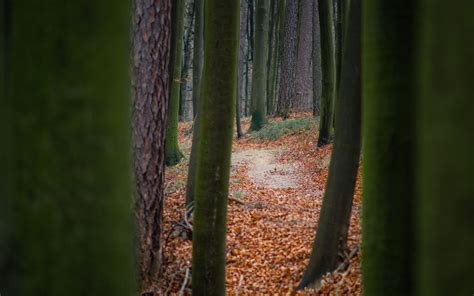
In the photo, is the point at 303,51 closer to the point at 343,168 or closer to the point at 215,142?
the point at 343,168

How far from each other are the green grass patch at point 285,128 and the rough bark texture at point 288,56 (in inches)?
89.5

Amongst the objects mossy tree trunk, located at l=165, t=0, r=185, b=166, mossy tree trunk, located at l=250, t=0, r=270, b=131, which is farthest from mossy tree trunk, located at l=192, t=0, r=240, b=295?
mossy tree trunk, located at l=250, t=0, r=270, b=131

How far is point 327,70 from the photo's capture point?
12656 millimetres

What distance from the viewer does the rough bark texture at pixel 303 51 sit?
19.0 meters

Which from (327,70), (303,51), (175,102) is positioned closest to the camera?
(175,102)

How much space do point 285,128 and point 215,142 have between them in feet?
47.2
